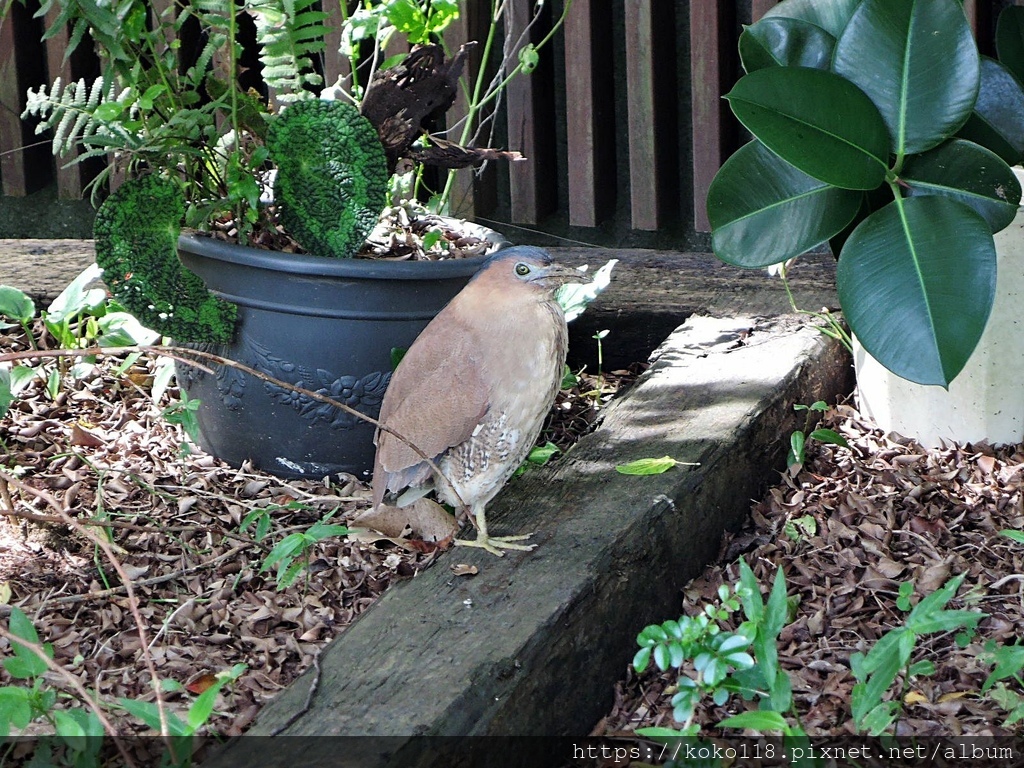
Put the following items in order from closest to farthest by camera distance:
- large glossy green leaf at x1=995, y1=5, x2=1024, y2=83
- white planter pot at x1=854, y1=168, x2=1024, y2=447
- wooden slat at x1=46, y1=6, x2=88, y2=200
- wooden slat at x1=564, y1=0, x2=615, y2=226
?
white planter pot at x1=854, y1=168, x2=1024, y2=447, large glossy green leaf at x1=995, y1=5, x2=1024, y2=83, wooden slat at x1=564, y1=0, x2=615, y2=226, wooden slat at x1=46, y1=6, x2=88, y2=200

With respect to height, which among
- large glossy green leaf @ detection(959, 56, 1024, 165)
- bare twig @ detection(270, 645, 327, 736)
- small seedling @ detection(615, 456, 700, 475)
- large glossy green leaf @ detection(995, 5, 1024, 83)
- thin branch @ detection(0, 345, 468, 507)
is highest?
large glossy green leaf @ detection(995, 5, 1024, 83)

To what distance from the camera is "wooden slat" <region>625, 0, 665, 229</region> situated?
4219mm

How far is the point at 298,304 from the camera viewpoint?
2.90 meters

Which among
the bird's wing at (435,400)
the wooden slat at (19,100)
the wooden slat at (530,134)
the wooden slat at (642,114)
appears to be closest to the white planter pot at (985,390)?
the bird's wing at (435,400)

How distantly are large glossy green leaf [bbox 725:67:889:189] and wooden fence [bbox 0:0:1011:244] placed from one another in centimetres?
169

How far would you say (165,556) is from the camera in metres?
2.72

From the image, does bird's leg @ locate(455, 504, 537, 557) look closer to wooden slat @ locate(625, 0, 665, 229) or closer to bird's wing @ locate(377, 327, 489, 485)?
bird's wing @ locate(377, 327, 489, 485)

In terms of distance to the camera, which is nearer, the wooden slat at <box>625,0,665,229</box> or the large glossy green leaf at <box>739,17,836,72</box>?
the large glossy green leaf at <box>739,17,836,72</box>

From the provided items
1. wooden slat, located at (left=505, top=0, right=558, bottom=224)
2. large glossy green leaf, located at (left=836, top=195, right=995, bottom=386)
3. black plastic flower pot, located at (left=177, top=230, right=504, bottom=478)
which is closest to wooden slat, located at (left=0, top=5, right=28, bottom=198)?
wooden slat, located at (left=505, top=0, right=558, bottom=224)

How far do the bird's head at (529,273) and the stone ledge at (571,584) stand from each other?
16.8 inches

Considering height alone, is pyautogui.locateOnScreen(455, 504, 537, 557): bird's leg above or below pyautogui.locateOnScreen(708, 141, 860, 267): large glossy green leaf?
below

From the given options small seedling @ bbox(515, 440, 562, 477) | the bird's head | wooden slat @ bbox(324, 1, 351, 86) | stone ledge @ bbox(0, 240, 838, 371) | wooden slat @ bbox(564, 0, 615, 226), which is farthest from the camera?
wooden slat @ bbox(324, 1, 351, 86)

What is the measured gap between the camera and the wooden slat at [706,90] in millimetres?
4129

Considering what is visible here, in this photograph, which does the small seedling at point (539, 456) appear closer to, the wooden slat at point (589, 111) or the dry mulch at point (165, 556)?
the dry mulch at point (165, 556)
